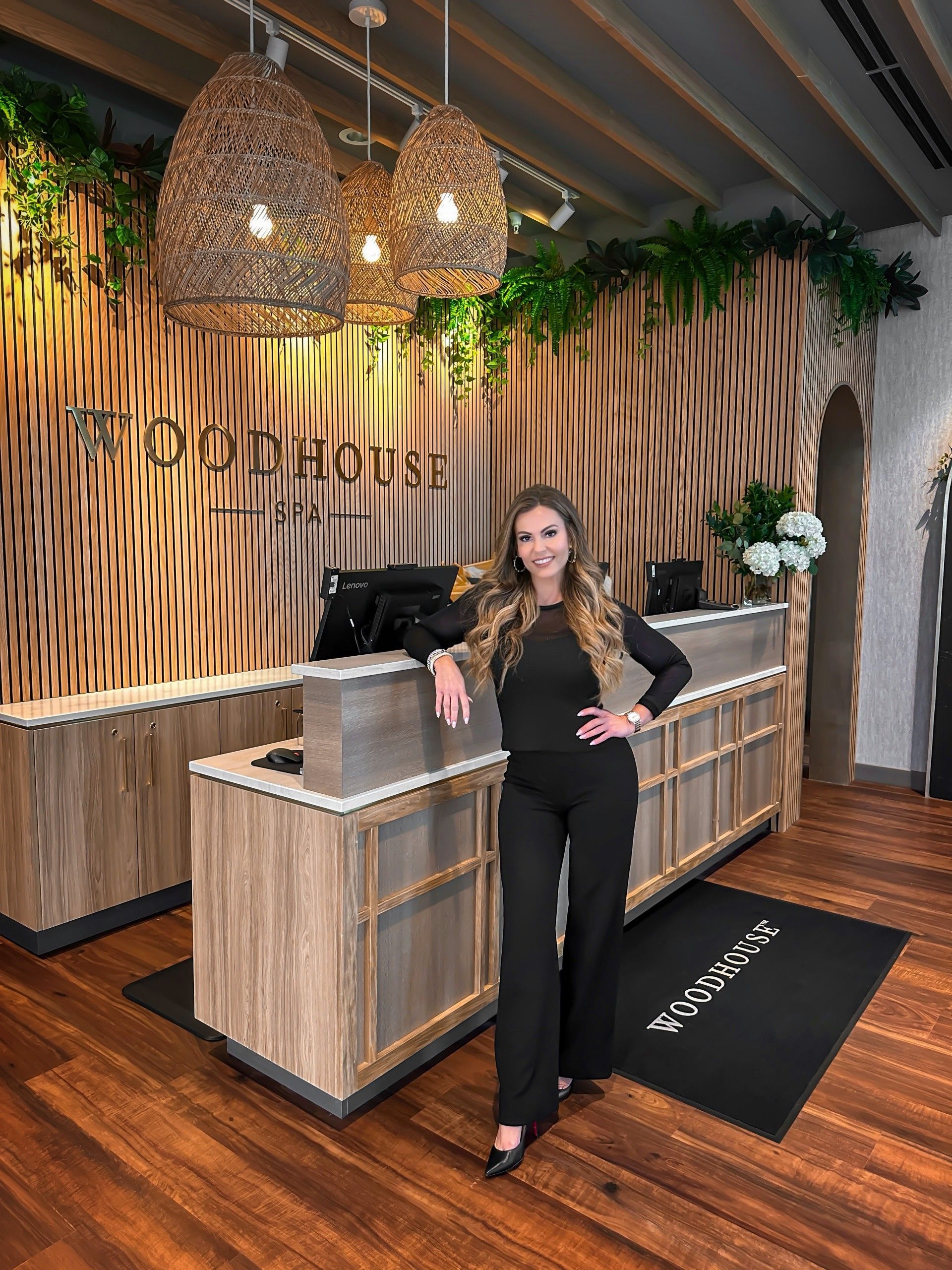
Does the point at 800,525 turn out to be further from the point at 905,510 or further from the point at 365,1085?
the point at 365,1085

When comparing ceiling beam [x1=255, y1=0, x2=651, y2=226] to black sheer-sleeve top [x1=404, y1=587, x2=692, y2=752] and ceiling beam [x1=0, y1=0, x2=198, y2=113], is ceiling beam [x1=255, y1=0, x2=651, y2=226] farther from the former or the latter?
black sheer-sleeve top [x1=404, y1=587, x2=692, y2=752]

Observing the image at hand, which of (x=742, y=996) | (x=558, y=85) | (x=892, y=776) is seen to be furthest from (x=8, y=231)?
(x=892, y=776)

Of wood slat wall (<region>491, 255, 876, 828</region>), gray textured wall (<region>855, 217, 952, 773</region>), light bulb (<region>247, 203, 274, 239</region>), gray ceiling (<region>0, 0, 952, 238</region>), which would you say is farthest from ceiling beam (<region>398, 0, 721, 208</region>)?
gray textured wall (<region>855, 217, 952, 773</region>)

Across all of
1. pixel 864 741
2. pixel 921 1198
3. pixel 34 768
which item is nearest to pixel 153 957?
pixel 34 768

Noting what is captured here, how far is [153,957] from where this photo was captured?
13.2 feet

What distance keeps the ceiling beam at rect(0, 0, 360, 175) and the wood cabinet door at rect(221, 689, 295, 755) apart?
296 cm

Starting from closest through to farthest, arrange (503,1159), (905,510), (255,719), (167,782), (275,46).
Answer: (503,1159)
(275,46)
(167,782)
(255,719)
(905,510)

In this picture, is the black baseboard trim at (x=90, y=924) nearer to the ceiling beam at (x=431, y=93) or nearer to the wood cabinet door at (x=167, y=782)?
the wood cabinet door at (x=167, y=782)

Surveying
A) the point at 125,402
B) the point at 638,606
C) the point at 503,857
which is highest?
the point at 125,402

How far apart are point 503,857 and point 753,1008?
1610 millimetres

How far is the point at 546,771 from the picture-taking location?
269 centimetres

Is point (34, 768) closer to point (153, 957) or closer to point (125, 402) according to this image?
point (153, 957)

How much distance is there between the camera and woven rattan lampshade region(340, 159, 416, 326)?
13.2 feet

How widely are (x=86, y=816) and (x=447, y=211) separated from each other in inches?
117
